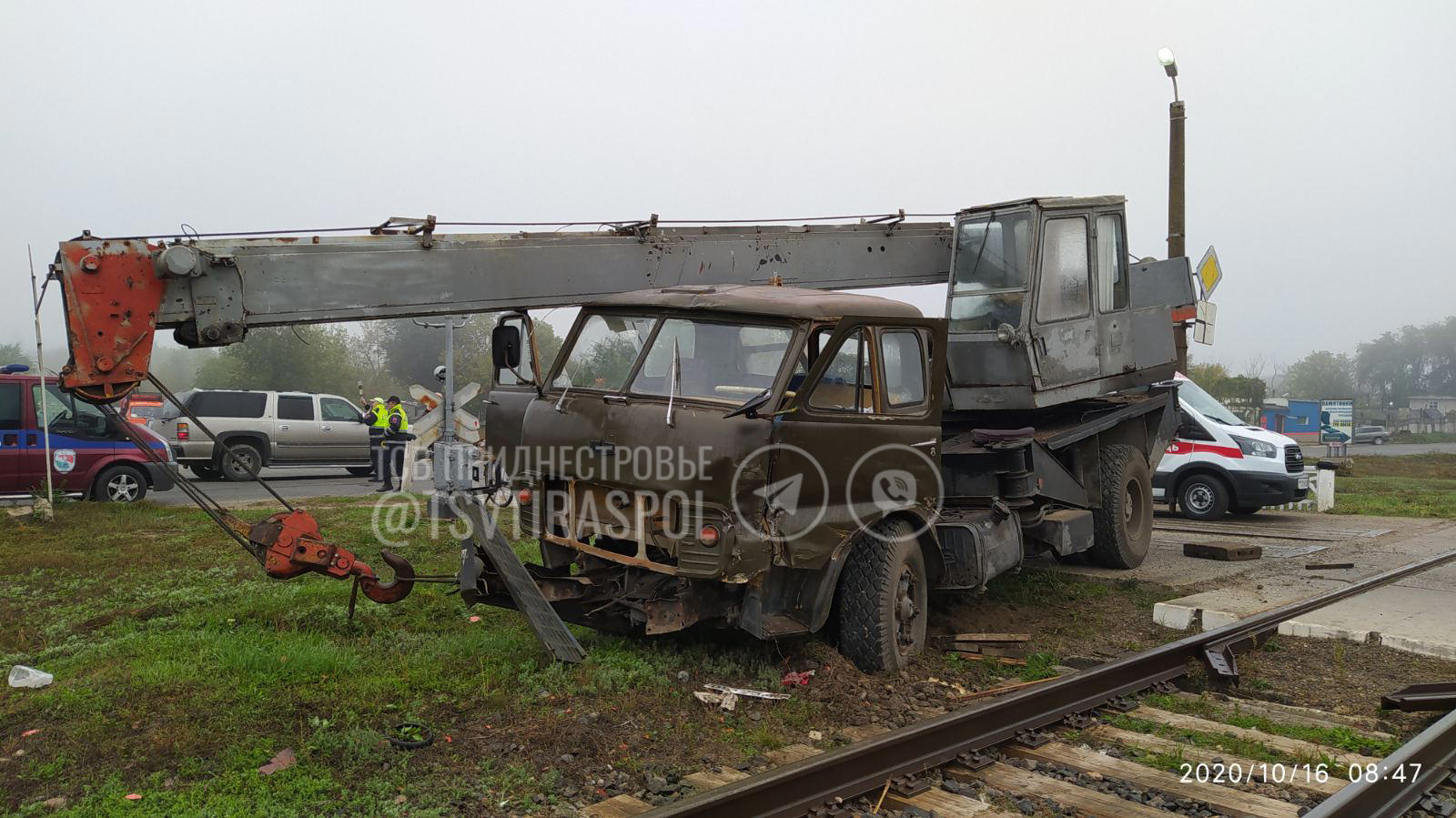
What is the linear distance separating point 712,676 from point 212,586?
15.9 ft

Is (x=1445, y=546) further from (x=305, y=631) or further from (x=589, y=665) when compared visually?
(x=305, y=631)

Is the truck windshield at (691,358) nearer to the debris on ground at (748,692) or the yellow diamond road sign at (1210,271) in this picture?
the debris on ground at (748,692)

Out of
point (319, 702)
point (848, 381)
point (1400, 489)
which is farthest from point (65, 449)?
point (1400, 489)

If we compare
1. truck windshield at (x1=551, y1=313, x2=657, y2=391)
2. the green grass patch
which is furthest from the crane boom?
the green grass patch

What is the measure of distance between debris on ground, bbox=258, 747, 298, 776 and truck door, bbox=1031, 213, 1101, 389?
21.2 ft

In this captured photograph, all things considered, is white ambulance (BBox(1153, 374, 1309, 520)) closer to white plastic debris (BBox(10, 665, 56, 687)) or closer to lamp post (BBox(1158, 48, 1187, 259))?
lamp post (BBox(1158, 48, 1187, 259))

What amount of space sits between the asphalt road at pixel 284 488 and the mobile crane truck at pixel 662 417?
10160 millimetres

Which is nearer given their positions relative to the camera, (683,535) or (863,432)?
(683,535)

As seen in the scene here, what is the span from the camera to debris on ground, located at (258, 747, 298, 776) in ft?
15.5

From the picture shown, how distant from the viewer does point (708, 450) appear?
19.1 feet

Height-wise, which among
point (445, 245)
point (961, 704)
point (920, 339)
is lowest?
point (961, 704)

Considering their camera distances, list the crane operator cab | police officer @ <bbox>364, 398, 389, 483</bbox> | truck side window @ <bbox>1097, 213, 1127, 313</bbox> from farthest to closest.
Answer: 1. police officer @ <bbox>364, 398, 389, 483</bbox>
2. truck side window @ <bbox>1097, 213, 1127, 313</bbox>
3. the crane operator cab

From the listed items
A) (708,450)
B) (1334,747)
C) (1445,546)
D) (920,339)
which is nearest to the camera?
(1334,747)

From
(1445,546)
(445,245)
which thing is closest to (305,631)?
(445,245)
